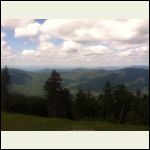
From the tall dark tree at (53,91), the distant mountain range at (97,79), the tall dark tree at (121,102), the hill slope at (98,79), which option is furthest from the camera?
the hill slope at (98,79)

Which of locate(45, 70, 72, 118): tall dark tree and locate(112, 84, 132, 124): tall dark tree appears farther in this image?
locate(112, 84, 132, 124): tall dark tree

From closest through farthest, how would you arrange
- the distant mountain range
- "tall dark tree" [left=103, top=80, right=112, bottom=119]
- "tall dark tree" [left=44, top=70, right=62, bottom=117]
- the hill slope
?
1. "tall dark tree" [left=44, top=70, right=62, bottom=117]
2. "tall dark tree" [left=103, top=80, right=112, bottom=119]
3. the distant mountain range
4. the hill slope

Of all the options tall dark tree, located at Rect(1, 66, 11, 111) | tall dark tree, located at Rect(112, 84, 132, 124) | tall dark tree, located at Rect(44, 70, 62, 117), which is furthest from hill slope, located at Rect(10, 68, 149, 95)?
tall dark tree, located at Rect(44, 70, 62, 117)

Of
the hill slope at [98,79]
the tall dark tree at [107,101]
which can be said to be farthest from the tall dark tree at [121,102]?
the hill slope at [98,79]

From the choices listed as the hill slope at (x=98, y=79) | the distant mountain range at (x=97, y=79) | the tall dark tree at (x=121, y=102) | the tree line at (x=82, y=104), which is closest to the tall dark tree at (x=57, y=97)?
the tree line at (x=82, y=104)

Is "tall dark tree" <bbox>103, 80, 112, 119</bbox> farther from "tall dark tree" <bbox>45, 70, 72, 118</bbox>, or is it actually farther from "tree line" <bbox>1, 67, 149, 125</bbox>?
"tall dark tree" <bbox>45, 70, 72, 118</bbox>

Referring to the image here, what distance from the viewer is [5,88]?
5938cm

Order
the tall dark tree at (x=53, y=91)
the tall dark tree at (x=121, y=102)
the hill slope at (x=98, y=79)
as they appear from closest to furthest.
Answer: the tall dark tree at (x=53, y=91), the tall dark tree at (x=121, y=102), the hill slope at (x=98, y=79)

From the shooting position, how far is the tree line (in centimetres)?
5175

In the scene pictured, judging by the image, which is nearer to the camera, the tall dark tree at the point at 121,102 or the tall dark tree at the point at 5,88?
the tall dark tree at the point at 5,88

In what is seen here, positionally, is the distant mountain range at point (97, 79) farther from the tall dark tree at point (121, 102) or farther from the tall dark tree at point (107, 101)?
the tall dark tree at point (121, 102)

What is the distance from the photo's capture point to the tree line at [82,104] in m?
51.8

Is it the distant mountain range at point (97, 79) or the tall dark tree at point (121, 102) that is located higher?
the distant mountain range at point (97, 79)

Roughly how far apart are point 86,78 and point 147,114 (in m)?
136
